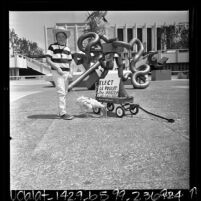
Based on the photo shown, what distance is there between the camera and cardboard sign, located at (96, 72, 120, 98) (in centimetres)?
354

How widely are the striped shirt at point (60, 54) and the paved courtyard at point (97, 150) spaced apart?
43 centimetres

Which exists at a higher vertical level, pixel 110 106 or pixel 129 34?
pixel 129 34

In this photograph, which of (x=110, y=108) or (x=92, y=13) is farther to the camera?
(x=110, y=108)

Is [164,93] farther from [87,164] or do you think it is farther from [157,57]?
[87,164]

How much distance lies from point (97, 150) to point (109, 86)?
145 centimetres

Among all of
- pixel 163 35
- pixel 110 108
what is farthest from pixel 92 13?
pixel 110 108

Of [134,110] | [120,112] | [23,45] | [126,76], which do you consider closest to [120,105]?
[120,112]

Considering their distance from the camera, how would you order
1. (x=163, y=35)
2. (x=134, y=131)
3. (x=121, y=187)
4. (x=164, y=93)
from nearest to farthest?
(x=121, y=187)
(x=163, y=35)
(x=134, y=131)
(x=164, y=93)

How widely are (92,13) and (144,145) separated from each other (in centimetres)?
151

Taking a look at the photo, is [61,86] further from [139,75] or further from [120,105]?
[139,75]

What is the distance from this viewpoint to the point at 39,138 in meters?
2.87

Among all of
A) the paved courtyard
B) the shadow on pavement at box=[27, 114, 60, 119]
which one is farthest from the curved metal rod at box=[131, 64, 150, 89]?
the shadow on pavement at box=[27, 114, 60, 119]

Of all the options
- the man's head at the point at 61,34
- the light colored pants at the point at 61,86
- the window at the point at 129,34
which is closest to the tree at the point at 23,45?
the man's head at the point at 61,34

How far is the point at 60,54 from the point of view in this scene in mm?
2680
